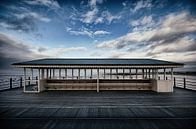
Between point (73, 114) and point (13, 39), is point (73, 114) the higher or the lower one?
the lower one

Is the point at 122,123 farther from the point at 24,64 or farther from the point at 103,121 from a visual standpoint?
the point at 24,64

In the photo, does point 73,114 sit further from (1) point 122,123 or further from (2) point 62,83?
(2) point 62,83

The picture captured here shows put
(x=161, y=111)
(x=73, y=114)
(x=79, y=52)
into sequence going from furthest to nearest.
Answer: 1. (x=79, y=52)
2. (x=161, y=111)
3. (x=73, y=114)

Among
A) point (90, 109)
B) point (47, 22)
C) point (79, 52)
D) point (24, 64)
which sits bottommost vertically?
point (90, 109)

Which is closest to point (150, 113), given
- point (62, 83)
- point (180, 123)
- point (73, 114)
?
point (180, 123)

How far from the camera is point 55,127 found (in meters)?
4.94

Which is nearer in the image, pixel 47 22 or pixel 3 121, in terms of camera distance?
pixel 3 121

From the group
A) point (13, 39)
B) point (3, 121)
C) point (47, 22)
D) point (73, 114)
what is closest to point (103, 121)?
point (73, 114)

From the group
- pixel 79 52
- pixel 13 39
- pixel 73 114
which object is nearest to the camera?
pixel 73 114

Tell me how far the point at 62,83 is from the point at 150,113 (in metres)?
9.12

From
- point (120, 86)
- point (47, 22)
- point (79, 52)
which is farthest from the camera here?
point (79, 52)

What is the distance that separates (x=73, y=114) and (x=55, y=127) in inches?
53.6

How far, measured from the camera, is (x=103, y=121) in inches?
214

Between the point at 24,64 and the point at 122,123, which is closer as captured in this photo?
the point at 122,123
